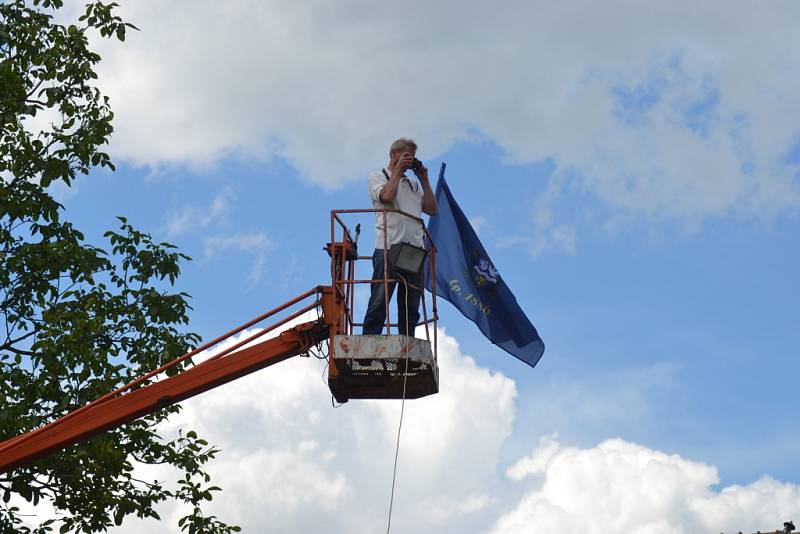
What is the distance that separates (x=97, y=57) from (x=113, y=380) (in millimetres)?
4767

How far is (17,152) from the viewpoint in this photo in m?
16.1

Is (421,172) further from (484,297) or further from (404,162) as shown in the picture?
(484,297)

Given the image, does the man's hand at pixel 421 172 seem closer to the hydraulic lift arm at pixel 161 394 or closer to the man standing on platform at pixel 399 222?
the man standing on platform at pixel 399 222

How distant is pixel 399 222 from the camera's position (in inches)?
433

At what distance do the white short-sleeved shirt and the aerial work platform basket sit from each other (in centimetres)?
6

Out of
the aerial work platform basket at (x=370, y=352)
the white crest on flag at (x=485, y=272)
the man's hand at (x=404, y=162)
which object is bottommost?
the aerial work platform basket at (x=370, y=352)

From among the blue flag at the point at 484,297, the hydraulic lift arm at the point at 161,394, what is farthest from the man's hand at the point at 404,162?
the blue flag at the point at 484,297

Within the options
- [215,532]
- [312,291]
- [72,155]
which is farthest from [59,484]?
[312,291]

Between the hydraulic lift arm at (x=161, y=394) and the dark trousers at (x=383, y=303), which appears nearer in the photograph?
the dark trousers at (x=383, y=303)

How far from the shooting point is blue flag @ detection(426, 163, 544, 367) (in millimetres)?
12922

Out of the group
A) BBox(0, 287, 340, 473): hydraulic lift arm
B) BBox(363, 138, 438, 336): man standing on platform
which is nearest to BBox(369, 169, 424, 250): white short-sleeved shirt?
BBox(363, 138, 438, 336): man standing on platform

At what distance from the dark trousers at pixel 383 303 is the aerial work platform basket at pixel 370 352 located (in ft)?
0.24

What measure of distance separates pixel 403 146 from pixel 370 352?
2.13 metres

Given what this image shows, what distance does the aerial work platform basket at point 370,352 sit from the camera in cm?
1030
